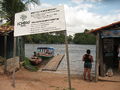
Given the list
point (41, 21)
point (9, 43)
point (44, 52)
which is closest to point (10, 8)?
point (9, 43)

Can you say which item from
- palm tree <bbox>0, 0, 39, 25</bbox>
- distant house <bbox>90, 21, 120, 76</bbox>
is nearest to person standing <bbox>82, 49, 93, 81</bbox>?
distant house <bbox>90, 21, 120, 76</bbox>

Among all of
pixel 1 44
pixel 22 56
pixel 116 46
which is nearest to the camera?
pixel 116 46

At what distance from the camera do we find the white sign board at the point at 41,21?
7.45m

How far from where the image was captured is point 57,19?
7496mm

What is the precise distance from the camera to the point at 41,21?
7883mm

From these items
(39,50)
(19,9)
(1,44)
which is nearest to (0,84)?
(1,44)

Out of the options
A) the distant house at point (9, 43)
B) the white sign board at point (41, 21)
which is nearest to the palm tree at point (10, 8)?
the distant house at point (9, 43)

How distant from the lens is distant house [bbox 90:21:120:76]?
10.8 metres

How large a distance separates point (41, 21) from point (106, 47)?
5.82 m

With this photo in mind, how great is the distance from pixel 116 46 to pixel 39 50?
15195mm

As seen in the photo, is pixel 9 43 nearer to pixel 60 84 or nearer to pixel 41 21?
pixel 60 84

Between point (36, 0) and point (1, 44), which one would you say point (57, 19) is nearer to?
point (1, 44)

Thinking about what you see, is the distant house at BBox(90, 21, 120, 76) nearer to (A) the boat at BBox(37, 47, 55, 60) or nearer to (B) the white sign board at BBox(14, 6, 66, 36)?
(B) the white sign board at BBox(14, 6, 66, 36)

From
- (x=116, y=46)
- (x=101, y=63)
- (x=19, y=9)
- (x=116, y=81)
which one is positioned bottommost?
(x=116, y=81)
